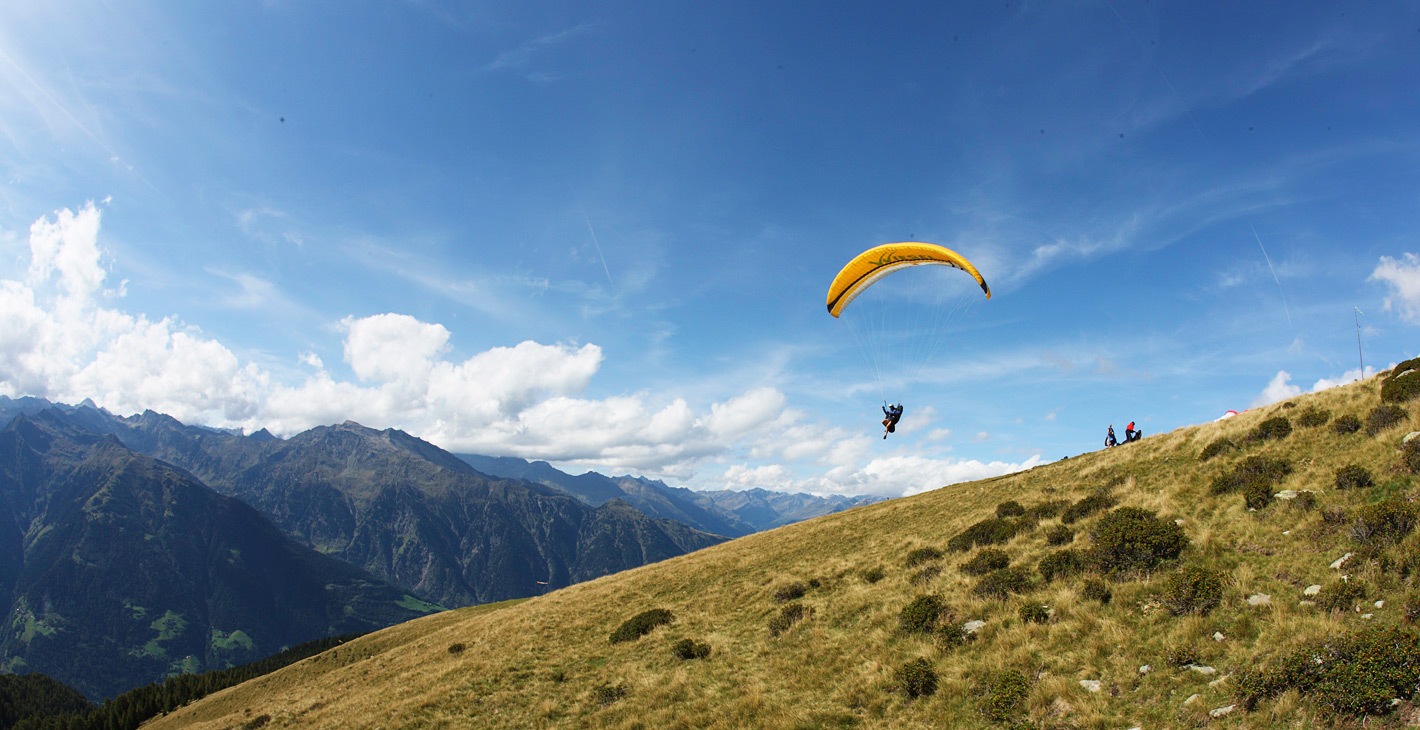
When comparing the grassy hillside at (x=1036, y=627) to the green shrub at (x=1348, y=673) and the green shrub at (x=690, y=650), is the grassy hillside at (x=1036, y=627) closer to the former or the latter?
the green shrub at (x=1348, y=673)

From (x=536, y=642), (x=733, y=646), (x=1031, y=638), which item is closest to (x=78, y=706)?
(x=536, y=642)

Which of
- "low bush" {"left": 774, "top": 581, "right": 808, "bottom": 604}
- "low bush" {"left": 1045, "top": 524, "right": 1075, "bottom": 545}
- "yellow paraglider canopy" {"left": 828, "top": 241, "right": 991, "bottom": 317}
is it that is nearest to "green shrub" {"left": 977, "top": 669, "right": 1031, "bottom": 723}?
"low bush" {"left": 1045, "top": 524, "right": 1075, "bottom": 545}

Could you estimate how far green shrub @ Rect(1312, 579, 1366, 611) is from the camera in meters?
10.5

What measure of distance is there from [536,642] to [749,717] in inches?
602

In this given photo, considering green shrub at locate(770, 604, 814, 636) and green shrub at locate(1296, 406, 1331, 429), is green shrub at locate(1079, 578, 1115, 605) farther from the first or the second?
green shrub at locate(1296, 406, 1331, 429)

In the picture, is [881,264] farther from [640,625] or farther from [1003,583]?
[640,625]

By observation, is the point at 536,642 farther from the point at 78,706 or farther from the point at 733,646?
the point at 78,706

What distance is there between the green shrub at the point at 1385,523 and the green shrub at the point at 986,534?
997 centimetres

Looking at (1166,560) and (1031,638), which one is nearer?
(1031,638)

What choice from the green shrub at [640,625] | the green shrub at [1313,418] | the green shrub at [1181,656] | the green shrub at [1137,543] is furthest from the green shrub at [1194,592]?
the green shrub at [640,625]

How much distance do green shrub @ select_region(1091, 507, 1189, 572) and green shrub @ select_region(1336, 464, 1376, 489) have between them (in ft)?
12.9

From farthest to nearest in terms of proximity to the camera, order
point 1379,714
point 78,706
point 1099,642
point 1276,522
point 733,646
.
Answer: point 78,706
point 733,646
point 1276,522
point 1099,642
point 1379,714

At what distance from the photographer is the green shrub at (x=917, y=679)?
513 inches

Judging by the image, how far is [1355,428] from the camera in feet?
59.2
